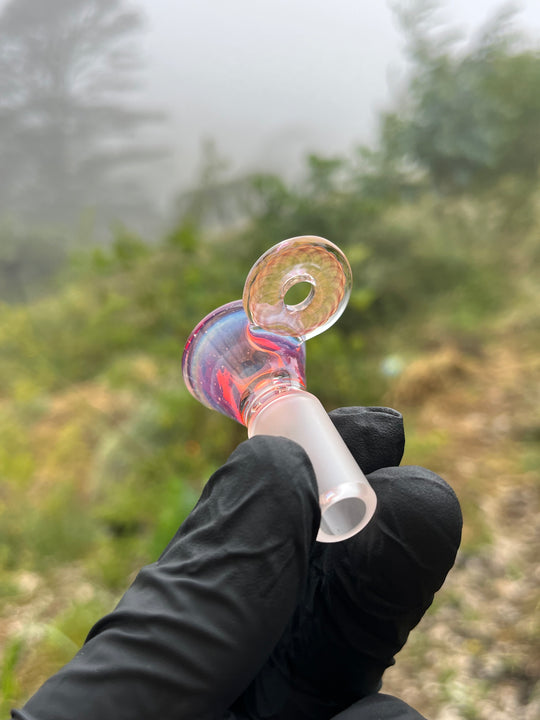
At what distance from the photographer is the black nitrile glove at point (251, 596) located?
437 millimetres

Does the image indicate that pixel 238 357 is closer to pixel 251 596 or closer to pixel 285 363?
pixel 285 363

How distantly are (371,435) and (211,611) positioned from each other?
236 millimetres

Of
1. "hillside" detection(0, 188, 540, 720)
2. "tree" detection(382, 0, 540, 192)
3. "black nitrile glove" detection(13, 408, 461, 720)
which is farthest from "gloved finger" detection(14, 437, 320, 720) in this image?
"tree" detection(382, 0, 540, 192)

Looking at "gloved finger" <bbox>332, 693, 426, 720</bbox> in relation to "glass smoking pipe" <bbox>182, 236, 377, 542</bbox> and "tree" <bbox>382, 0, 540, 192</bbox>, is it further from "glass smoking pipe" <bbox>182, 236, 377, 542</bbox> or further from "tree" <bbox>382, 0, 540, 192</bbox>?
"tree" <bbox>382, 0, 540, 192</bbox>

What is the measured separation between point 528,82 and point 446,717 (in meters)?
3.03

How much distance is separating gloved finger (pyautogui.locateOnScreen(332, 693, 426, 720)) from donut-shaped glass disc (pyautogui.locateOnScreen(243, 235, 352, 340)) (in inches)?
13.3

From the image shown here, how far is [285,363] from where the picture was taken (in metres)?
0.57

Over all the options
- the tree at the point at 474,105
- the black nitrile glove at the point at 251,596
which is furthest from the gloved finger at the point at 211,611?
the tree at the point at 474,105

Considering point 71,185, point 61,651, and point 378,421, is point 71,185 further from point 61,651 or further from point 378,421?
point 378,421

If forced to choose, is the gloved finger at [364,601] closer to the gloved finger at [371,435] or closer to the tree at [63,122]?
the gloved finger at [371,435]

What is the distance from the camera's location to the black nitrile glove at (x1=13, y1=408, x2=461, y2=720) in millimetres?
437

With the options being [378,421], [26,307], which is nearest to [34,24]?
[26,307]

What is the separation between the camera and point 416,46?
307cm

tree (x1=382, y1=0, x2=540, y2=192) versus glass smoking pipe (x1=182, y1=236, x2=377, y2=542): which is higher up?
tree (x1=382, y1=0, x2=540, y2=192)
